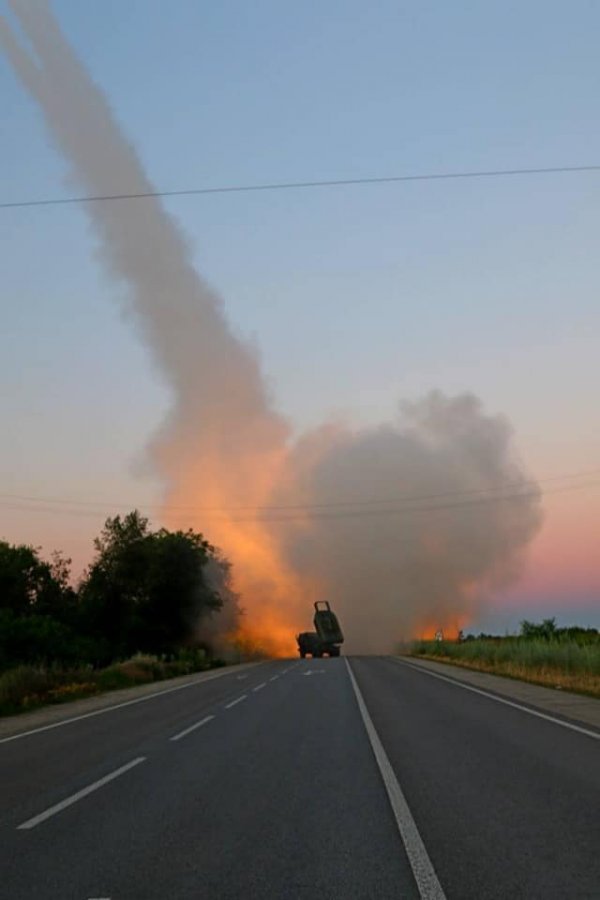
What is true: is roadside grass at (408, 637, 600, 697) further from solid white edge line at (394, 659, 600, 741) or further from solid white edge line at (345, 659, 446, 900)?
solid white edge line at (345, 659, 446, 900)

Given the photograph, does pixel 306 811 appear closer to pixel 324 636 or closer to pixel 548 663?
pixel 548 663

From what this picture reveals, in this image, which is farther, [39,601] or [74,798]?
[39,601]

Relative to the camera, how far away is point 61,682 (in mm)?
31500

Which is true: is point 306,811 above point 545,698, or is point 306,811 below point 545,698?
below

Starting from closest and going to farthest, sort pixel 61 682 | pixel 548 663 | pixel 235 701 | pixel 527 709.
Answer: pixel 527 709 < pixel 235 701 < pixel 61 682 < pixel 548 663

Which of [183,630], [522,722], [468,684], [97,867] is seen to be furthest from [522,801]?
[183,630]

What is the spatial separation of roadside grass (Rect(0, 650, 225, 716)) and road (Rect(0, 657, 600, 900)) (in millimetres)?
8593

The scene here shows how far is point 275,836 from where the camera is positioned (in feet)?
24.9

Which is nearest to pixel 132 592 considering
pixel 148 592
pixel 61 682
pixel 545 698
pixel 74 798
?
pixel 148 592

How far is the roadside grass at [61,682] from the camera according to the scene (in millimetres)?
25562

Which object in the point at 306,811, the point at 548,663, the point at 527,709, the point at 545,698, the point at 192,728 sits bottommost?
the point at 306,811

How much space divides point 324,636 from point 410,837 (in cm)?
7007

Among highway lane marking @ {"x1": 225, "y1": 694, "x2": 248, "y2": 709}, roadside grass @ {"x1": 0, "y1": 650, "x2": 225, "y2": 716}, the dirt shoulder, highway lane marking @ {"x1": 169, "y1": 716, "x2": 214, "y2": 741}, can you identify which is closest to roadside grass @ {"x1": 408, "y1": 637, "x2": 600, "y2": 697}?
the dirt shoulder

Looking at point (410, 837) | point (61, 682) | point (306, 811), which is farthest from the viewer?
point (61, 682)
